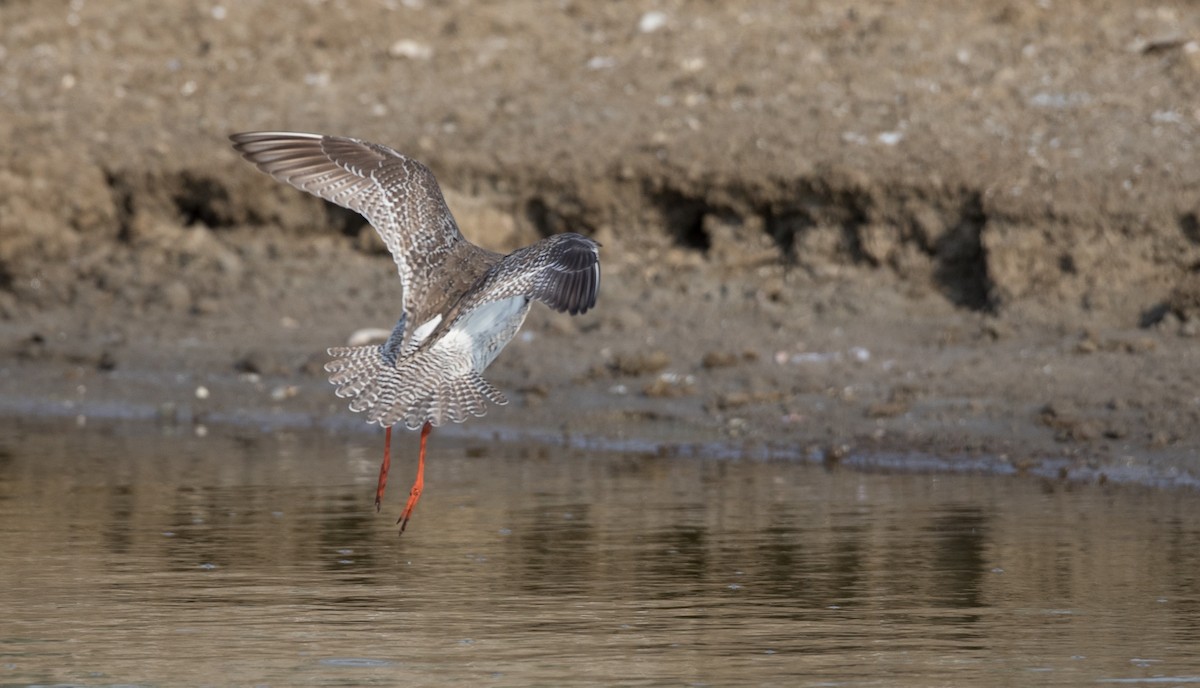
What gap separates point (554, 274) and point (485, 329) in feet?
3.44

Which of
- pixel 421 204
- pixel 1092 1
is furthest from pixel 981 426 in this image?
pixel 1092 1

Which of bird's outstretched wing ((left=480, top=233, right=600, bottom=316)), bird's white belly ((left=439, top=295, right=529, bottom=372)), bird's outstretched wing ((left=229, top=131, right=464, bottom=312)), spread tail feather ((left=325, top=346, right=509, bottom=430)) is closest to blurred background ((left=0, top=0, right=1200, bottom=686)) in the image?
spread tail feather ((left=325, top=346, right=509, bottom=430))

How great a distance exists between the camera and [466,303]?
8.37 meters

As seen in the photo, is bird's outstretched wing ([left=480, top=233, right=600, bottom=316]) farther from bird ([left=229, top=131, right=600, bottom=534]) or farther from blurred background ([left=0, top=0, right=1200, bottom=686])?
blurred background ([left=0, top=0, right=1200, bottom=686])

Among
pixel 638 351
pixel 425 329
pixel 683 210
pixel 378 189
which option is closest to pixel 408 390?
pixel 425 329

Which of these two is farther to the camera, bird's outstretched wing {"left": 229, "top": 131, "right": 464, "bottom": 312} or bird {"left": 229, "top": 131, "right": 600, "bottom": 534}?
bird's outstretched wing {"left": 229, "top": 131, "right": 464, "bottom": 312}

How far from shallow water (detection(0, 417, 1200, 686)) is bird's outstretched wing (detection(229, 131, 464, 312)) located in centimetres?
125

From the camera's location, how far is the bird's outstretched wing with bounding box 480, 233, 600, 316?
24.9 ft

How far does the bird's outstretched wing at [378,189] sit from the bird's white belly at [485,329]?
0.34m

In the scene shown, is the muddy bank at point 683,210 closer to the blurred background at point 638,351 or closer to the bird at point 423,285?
the blurred background at point 638,351

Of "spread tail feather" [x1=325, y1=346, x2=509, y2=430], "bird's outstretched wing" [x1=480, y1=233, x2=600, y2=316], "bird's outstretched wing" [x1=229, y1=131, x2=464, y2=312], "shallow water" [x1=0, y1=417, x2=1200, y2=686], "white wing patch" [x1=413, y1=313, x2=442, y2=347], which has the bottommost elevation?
"shallow water" [x1=0, y1=417, x2=1200, y2=686]

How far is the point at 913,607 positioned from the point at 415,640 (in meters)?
1.84

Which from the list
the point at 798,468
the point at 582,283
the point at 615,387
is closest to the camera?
the point at 582,283

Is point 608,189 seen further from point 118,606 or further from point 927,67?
point 118,606
